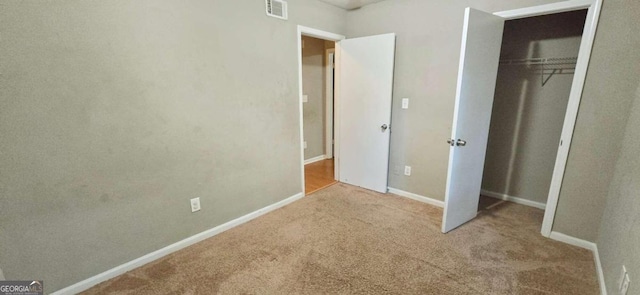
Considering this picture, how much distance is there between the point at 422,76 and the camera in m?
2.83

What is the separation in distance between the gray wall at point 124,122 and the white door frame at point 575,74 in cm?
216

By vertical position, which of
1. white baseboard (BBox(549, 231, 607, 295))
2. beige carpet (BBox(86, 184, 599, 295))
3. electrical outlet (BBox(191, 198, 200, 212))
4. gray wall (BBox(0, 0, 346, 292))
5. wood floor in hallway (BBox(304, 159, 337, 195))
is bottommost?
beige carpet (BBox(86, 184, 599, 295))

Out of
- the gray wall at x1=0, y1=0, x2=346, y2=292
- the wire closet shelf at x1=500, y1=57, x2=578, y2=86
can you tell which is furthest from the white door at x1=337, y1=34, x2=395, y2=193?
the wire closet shelf at x1=500, y1=57, x2=578, y2=86

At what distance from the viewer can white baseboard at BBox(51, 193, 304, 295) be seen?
1.75 metres

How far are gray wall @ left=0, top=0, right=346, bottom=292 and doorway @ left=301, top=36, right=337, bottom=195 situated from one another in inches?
66.4

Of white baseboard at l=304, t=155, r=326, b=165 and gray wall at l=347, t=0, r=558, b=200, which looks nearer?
gray wall at l=347, t=0, r=558, b=200

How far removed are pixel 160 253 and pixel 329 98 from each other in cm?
345

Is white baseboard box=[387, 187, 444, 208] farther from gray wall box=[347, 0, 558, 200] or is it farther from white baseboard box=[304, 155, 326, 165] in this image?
white baseboard box=[304, 155, 326, 165]

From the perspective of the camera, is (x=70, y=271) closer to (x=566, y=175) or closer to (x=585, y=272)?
(x=585, y=272)

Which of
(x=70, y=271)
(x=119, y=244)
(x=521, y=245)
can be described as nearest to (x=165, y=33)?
(x=119, y=244)

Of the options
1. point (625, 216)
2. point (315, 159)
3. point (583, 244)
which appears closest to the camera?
point (625, 216)

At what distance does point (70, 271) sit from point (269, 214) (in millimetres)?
1555

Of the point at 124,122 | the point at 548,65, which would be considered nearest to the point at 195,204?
the point at 124,122

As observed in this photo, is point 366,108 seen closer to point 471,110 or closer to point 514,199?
point 471,110
